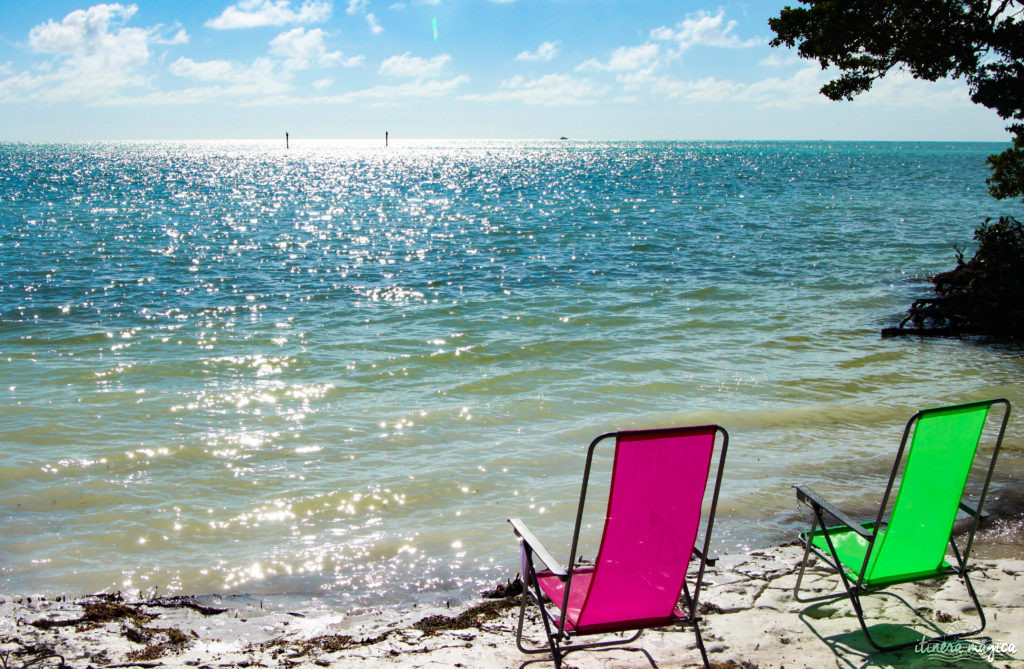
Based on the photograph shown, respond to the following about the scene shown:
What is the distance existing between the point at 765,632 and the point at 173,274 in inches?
710

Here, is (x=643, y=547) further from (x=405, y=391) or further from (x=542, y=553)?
(x=405, y=391)

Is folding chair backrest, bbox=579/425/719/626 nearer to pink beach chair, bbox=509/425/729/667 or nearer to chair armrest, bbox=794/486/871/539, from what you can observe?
pink beach chair, bbox=509/425/729/667

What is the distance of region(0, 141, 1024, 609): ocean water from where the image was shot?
568 centimetres

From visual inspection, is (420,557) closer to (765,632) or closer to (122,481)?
(765,632)

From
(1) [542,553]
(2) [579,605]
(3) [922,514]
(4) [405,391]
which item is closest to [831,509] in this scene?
(3) [922,514]

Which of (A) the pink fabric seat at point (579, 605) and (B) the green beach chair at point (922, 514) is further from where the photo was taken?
(B) the green beach chair at point (922, 514)

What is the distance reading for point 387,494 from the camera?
21.3ft

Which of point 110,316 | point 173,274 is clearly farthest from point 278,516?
point 173,274

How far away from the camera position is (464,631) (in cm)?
414

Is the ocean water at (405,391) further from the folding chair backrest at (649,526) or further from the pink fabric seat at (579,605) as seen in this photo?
the folding chair backrest at (649,526)

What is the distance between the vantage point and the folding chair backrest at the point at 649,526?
11.0ft

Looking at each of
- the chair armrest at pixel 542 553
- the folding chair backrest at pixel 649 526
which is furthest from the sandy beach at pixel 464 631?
the chair armrest at pixel 542 553

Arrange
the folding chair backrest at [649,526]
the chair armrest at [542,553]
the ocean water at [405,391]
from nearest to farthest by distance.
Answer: the folding chair backrest at [649,526]
the chair armrest at [542,553]
the ocean water at [405,391]

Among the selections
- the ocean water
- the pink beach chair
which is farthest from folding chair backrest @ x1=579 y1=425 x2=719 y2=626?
the ocean water
